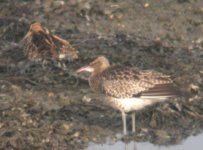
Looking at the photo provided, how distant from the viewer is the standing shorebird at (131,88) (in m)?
10.2

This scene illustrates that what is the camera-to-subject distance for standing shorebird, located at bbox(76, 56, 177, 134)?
1019 centimetres

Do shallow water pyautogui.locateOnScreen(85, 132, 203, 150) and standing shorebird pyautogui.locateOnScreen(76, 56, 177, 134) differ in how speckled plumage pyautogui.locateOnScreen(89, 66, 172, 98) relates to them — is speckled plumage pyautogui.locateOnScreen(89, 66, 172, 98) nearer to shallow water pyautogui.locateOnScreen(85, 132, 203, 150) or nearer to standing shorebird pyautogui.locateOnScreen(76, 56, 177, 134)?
standing shorebird pyautogui.locateOnScreen(76, 56, 177, 134)

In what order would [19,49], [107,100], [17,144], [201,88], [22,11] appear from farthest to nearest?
[22,11] < [19,49] < [201,88] < [107,100] < [17,144]

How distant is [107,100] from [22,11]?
166 inches

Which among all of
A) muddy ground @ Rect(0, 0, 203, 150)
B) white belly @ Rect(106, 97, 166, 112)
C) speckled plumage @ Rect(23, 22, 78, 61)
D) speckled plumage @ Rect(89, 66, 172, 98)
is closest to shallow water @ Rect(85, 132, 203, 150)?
muddy ground @ Rect(0, 0, 203, 150)

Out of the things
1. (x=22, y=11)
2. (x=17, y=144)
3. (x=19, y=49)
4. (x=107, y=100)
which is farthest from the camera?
(x=22, y=11)

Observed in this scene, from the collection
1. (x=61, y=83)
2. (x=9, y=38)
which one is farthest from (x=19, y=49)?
(x=61, y=83)

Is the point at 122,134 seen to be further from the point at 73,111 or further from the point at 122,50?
the point at 122,50

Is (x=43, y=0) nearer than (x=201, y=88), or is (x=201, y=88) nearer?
(x=201, y=88)

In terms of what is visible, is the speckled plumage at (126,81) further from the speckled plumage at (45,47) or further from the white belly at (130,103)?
the speckled plumage at (45,47)

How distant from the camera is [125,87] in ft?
33.9

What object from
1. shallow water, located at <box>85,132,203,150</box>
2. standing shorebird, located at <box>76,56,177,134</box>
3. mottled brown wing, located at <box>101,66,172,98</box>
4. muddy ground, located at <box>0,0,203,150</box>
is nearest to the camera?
shallow water, located at <box>85,132,203,150</box>

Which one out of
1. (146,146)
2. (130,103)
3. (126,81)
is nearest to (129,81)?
(126,81)

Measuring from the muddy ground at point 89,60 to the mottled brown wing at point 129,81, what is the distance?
36 cm
